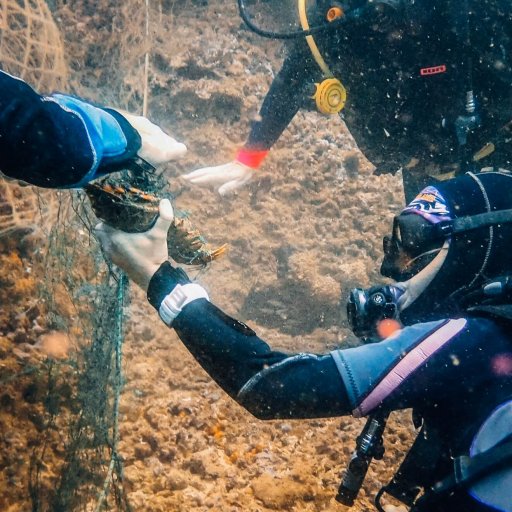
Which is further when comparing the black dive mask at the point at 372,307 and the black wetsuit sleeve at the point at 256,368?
the black dive mask at the point at 372,307

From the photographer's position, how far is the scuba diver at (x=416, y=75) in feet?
7.68

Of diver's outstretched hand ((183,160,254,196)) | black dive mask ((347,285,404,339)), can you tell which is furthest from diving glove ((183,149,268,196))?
black dive mask ((347,285,404,339))

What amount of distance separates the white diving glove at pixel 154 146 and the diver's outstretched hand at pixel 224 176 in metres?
1.71

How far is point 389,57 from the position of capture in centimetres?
266

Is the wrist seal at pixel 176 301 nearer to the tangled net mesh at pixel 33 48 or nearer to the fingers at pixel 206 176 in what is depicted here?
the fingers at pixel 206 176

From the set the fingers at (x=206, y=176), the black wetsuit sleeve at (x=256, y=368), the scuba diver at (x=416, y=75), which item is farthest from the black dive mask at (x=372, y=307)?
the fingers at (x=206, y=176)

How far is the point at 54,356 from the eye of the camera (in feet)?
9.07

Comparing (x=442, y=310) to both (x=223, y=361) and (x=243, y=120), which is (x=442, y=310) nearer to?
(x=223, y=361)

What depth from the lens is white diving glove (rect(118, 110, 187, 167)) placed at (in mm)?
1543

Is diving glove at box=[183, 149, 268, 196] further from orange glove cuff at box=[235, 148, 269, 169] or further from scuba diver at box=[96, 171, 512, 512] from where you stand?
scuba diver at box=[96, 171, 512, 512]

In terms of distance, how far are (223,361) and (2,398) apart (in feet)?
5.83

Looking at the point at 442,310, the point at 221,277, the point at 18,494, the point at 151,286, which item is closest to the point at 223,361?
the point at 151,286

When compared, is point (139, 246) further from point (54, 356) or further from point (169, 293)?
point (54, 356)

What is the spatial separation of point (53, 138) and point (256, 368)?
3.02 ft
